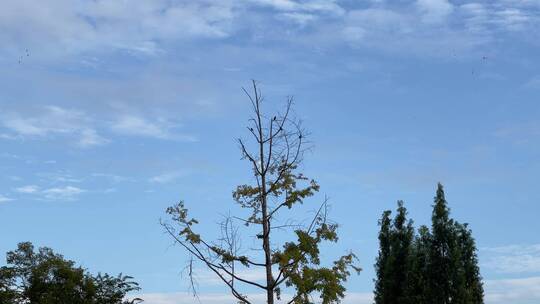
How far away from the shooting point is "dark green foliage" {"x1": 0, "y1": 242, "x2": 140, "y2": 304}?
39.6 m

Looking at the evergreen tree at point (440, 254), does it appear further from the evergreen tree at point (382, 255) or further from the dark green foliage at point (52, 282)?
the dark green foliage at point (52, 282)

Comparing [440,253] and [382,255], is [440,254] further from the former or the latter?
[382,255]

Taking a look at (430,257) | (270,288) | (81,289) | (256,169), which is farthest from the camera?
(81,289)

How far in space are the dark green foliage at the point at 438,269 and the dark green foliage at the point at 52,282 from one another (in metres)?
17.6

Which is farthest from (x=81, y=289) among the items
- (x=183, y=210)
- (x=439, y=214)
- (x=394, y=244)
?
(x=183, y=210)

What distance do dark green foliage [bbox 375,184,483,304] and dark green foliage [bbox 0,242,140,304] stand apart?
17632mm

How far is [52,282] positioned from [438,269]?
75.6ft

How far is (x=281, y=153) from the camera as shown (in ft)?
47.5

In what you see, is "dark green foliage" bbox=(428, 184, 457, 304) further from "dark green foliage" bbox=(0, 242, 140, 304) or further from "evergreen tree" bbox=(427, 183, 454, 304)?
"dark green foliage" bbox=(0, 242, 140, 304)

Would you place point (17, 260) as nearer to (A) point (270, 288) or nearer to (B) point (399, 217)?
(B) point (399, 217)

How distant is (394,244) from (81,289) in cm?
1919

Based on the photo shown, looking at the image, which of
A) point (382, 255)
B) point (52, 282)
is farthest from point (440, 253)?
point (52, 282)

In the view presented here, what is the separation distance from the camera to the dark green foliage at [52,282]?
1560 inches

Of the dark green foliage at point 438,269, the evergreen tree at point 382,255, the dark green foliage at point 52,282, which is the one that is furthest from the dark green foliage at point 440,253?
the dark green foliage at point 52,282
